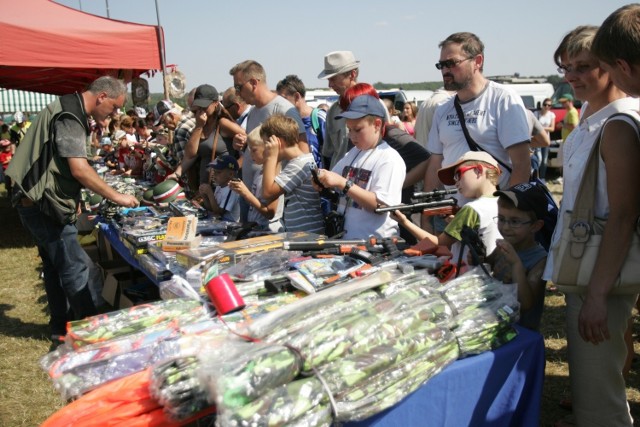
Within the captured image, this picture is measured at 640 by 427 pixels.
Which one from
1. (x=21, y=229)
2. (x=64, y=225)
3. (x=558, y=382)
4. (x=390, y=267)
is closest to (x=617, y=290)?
(x=390, y=267)

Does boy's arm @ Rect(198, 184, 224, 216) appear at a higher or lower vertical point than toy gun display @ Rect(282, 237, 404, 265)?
higher

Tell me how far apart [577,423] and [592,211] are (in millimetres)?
802

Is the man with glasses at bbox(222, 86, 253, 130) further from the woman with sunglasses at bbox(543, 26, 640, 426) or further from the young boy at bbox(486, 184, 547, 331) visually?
the woman with sunglasses at bbox(543, 26, 640, 426)

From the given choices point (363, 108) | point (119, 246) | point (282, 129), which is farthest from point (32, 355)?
point (363, 108)

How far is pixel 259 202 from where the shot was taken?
12.2 ft

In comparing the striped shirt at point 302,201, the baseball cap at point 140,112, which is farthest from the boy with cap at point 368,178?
the baseball cap at point 140,112

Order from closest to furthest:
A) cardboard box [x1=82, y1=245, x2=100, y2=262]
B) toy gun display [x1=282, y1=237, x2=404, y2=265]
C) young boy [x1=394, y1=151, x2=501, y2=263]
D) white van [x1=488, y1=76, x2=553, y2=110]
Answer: young boy [x1=394, y1=151, x2=501, y2=263] < toy gun display [x1=282, y1=237, x2=404, y2=265] < cardboard box [x1=82, y1=245, x2=100, y2=262] < white van [x1=488, y1=76, x2=553, y2=110]

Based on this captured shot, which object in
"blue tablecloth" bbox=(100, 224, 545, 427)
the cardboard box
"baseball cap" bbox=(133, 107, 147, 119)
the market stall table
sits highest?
"baseball cap" bbox=(133, 107, 147, 119)

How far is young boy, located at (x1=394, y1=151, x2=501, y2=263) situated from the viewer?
2.40 m

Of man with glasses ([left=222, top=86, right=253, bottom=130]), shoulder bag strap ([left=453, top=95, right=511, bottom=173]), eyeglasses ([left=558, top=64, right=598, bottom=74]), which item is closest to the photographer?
eyeglasses ([left=558, top=64, right=598, bottom=74])

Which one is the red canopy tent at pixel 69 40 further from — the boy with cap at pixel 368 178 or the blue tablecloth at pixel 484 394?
the blue tablecloth at pixel 484 394

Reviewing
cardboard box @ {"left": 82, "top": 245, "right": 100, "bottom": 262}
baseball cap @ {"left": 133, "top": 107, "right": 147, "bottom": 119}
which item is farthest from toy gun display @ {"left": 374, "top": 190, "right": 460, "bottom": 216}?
baseball cap @ {"left": 133, "top": 107, "right": 147, "bottom": 119}

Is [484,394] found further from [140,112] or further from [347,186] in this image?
[140,112]

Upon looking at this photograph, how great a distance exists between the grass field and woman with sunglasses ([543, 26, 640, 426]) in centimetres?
97
